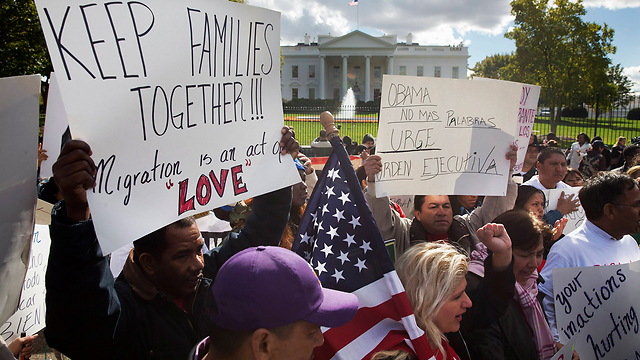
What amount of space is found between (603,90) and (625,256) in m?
24.5

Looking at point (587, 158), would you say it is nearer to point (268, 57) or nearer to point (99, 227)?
point (268, 57)

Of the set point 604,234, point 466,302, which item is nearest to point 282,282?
point 466,302

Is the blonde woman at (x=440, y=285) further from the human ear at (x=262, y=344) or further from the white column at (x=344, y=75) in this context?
the white column at (x=344, y=75)

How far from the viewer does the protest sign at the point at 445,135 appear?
10.2 ft

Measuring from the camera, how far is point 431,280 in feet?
Result: 6.36

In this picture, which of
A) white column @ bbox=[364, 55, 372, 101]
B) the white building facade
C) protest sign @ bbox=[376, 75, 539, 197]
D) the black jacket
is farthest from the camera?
the white building facade

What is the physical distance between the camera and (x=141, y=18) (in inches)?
64.6

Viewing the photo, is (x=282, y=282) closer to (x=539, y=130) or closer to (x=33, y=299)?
(x=33, y=299)

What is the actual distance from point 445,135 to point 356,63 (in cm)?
7795

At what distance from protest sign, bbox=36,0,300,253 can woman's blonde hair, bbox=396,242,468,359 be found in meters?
0.77

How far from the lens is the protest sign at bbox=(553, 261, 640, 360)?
234 cm

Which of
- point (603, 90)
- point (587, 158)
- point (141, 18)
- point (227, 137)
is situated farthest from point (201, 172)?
point (603, 90)

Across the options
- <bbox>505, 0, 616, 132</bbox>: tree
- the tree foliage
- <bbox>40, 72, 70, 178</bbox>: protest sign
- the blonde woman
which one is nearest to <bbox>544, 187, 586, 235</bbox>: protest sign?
the blonde woman

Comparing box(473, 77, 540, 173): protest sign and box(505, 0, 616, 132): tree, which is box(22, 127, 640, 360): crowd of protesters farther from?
box(505, 0, 616, 132): tree
